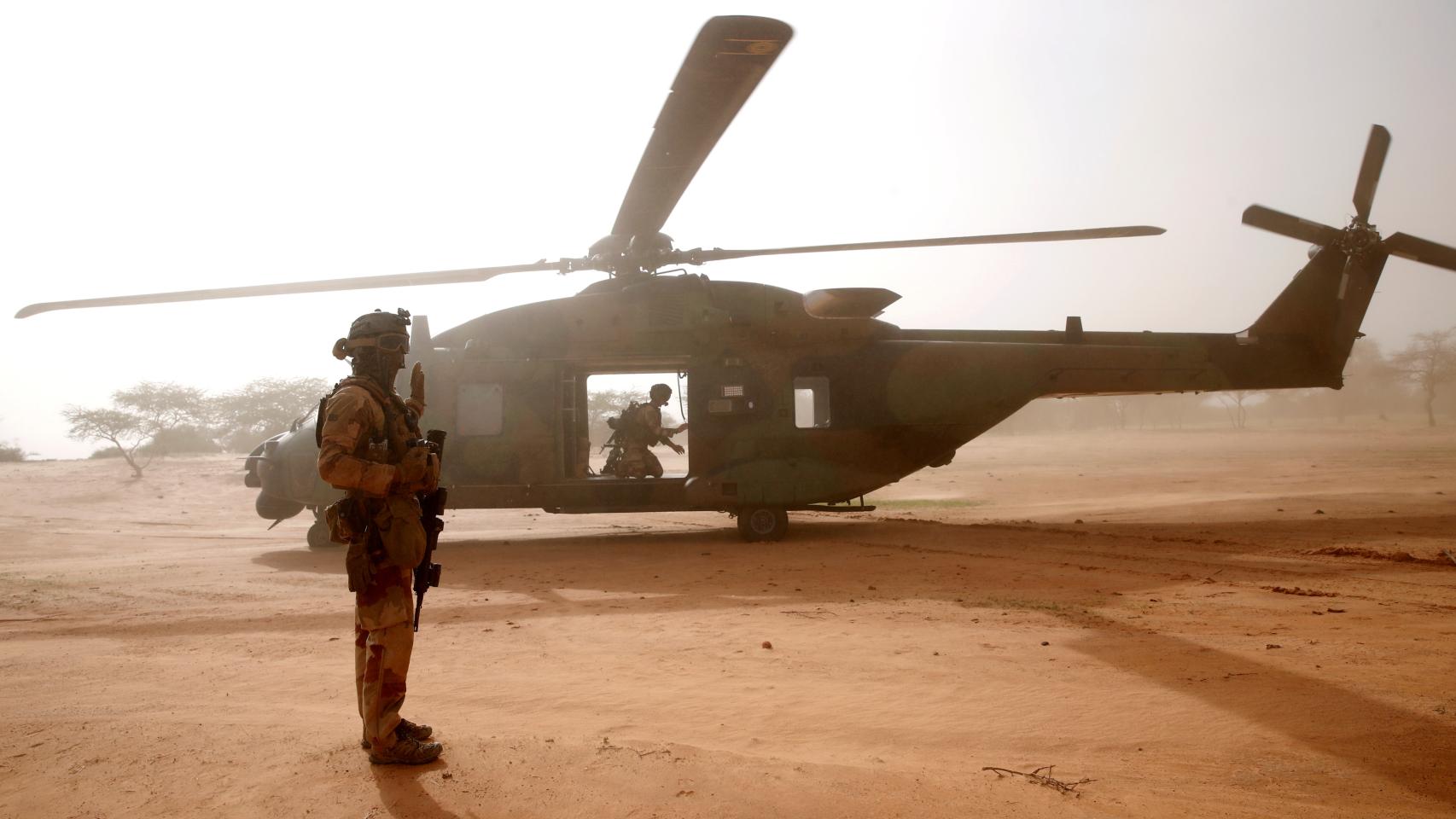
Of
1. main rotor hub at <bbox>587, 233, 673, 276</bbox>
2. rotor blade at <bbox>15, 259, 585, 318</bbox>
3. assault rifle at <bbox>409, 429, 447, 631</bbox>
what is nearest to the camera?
assault rifle at <bbox>409, 429, 447, 631</bbox>

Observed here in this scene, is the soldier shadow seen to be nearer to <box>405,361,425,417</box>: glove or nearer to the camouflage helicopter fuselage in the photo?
<box>405,361,425,417</box>: glove

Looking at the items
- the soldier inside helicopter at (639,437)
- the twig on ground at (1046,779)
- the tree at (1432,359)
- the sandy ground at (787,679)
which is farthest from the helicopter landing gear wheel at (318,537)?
the tree at (1432,359)

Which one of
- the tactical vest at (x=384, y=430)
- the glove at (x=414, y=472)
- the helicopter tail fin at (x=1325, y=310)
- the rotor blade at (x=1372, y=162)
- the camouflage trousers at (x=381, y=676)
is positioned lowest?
the camouflage trousers at (x=381, y=676)

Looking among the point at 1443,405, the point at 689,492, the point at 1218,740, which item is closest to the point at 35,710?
the point at 1218,740

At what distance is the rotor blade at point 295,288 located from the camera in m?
7.16

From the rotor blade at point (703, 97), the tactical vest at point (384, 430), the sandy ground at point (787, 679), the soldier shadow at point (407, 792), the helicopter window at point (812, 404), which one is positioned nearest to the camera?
the soldier shadow at point (407, 792)

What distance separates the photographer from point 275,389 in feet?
132

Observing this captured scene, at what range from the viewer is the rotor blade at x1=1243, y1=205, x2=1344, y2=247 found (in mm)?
9914

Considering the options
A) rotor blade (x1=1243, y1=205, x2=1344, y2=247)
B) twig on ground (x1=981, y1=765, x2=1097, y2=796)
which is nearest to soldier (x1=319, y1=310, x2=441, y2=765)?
twig on ground (x1=981, y1=765, x2=1097, y2=796)

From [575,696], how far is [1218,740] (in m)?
2.83

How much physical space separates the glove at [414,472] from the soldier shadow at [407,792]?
109 cm

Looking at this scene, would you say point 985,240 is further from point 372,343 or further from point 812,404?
point 372,343

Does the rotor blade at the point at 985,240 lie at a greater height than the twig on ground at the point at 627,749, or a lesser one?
greater

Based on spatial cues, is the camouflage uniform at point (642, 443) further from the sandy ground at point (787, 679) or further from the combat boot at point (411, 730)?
the combat boot at point (411, 730)
